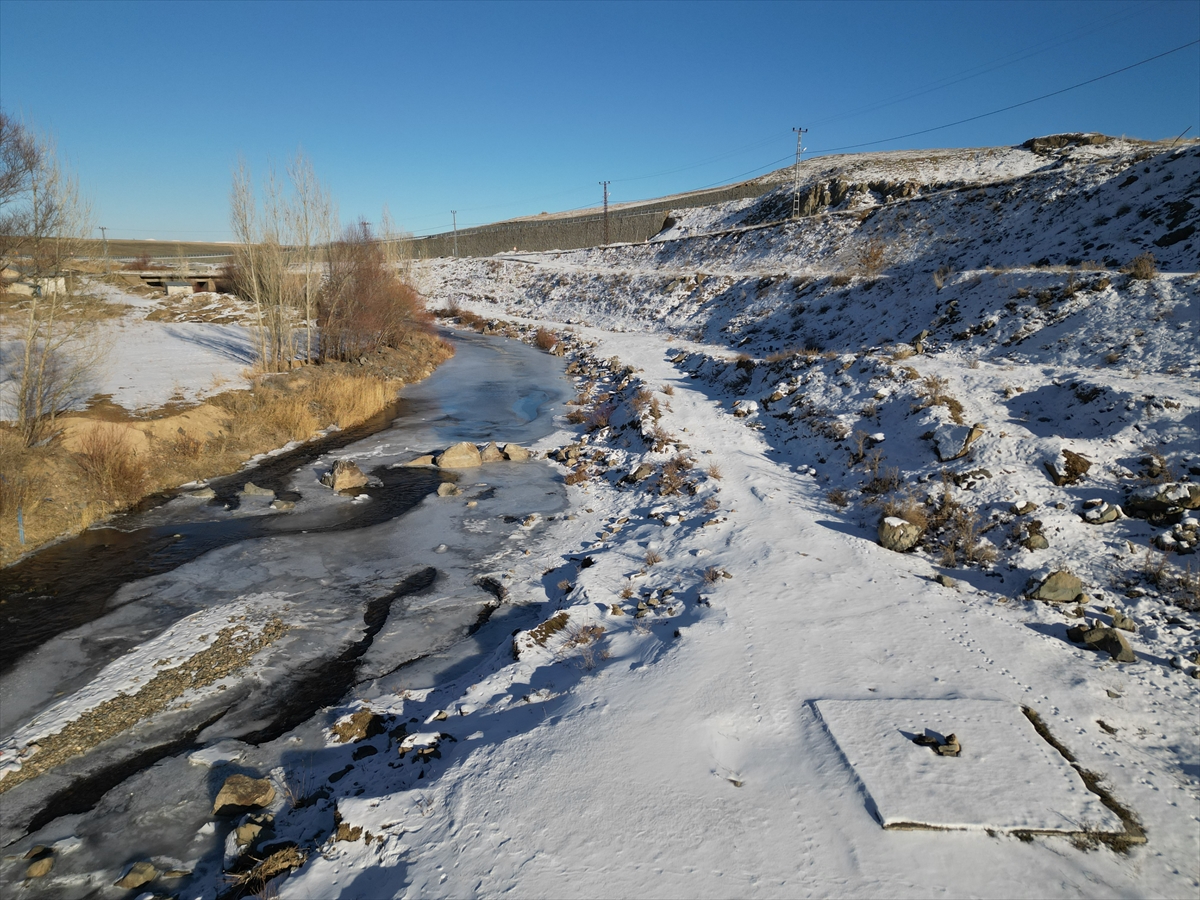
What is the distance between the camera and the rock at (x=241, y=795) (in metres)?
4.90

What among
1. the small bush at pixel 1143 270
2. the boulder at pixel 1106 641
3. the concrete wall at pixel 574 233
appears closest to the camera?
the boulder at pixel 1106 641

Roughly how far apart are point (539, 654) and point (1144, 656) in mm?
5721

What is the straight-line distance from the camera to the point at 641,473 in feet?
38.8

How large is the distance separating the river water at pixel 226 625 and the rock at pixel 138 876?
10 cm

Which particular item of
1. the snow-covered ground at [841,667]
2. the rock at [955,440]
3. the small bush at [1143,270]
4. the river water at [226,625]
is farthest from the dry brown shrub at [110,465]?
the small bush at [1143,270]

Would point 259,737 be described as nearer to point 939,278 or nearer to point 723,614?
point 723,614

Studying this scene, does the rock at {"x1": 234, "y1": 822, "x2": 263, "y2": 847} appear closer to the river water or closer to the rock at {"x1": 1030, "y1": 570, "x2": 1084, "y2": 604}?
the river water

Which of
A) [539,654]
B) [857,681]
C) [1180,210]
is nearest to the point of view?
[857,681]

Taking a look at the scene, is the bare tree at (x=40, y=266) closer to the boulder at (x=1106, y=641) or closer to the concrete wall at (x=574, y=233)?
the boulder at (x=1106, y=641)

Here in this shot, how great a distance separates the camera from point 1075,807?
4.00 meters

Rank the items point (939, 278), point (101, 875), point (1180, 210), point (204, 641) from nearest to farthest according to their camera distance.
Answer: point (101, 875) → point (204, 641) → point (1180, 210) → point (939, 278)

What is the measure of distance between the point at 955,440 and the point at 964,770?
6.37m

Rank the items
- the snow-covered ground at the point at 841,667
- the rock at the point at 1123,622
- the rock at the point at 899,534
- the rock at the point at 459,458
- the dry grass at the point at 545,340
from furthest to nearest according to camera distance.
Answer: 1. the dry grass at the point at 545,340
2. the rock at the point at 459,458
3. the rock at the point at 899,534
4. the rock at the point at 1123,622
5. the snow-covered ground at the point at 841,667

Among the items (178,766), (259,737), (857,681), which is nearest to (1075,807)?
(857,681)
